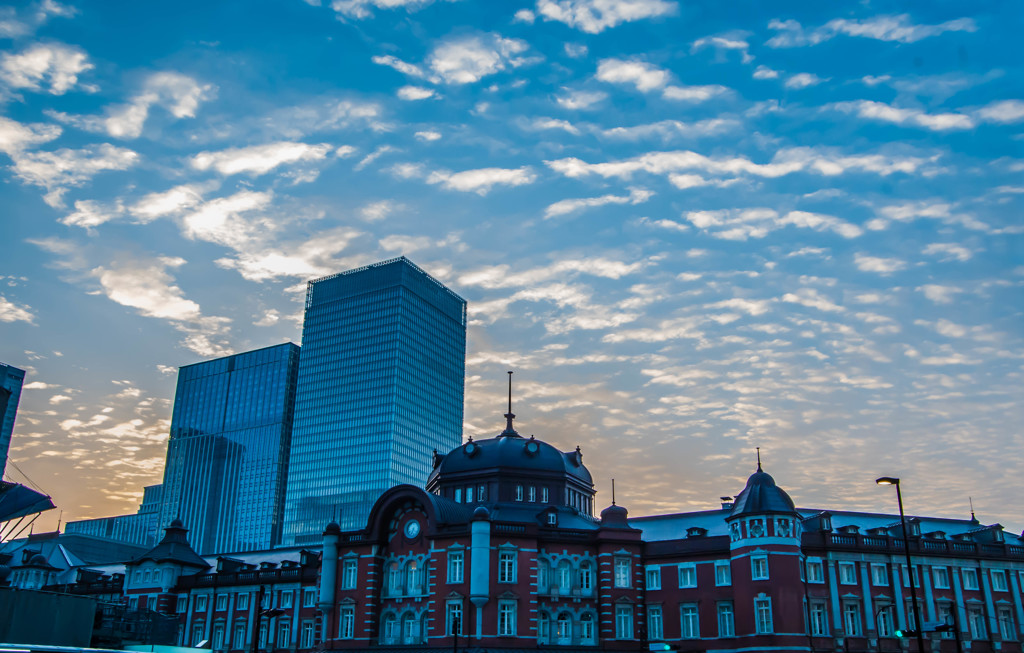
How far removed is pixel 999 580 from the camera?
75.0 meters

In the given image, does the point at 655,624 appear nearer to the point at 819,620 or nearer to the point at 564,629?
the point at 564,629

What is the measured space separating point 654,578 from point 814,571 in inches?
481

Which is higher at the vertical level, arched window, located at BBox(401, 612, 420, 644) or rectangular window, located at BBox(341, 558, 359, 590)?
rectangular window, located at BBox(341, 558, 359, 590)

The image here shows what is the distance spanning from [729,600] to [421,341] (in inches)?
5198

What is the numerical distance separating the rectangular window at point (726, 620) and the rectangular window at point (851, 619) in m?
8.31

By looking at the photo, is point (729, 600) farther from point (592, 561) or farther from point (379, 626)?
point (379, 626)

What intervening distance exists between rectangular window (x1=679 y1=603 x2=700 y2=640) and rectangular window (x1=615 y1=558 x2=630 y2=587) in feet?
15.3

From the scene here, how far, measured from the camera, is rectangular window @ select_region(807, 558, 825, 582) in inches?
2798

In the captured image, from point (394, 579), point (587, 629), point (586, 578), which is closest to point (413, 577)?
point (394, 579)

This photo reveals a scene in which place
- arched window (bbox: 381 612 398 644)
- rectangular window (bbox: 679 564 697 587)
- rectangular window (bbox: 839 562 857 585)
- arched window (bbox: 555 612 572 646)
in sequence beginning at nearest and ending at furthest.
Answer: arched window (bbox: 555 612 572 646) < rectangular window (bbox: 839 562 857 585) < arched window (bbox: 381 612 398 644) < rectangular window (bbox: 679 564 697 587)

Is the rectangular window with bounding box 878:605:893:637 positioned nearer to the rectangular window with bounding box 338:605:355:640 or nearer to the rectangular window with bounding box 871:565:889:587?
the rectangular window with bounding box 871:565:889:587

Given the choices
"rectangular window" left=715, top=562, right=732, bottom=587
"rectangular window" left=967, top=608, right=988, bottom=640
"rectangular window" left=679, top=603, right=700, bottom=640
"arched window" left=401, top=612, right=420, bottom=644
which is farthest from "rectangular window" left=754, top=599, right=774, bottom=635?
"arched window" left=401, top=612, right=420, bottom=644

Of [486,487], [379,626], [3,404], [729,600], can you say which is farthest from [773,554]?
[3,404]

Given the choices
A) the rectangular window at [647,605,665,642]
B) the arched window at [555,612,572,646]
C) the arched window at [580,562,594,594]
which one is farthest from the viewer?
the arched window at [580,562,594,594]
